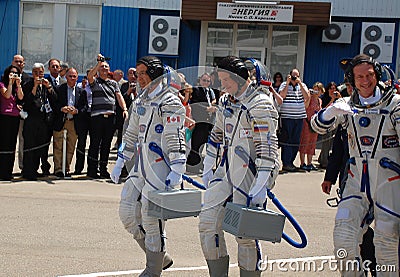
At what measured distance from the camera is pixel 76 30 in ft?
66.6

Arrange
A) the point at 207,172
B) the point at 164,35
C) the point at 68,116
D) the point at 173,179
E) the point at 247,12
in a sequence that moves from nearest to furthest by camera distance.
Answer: the point at 173,179 < the point at 207,172 < the point at 68,116 < the point at 247,12 < the point at 164,35

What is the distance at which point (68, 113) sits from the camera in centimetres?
1092

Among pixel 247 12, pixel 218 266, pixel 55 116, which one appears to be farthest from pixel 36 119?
pixel 247 12

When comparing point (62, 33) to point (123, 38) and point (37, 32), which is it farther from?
point (123, 38)

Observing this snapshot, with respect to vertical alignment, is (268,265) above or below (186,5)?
below

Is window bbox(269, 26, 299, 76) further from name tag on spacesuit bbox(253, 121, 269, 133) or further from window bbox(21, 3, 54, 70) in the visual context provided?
name tag on spacesuit bbox(253, 121, 269, 133)

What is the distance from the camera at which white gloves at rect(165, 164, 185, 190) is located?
5539mm

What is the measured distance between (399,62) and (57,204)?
13776mm

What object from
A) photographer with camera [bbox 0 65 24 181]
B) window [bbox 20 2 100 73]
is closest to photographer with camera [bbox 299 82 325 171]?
photographer with camera [bbox 0 65 24 181]

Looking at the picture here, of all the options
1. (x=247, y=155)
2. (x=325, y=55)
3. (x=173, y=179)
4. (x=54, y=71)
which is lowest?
(x=173, y=179)

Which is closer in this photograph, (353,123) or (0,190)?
(353,123)

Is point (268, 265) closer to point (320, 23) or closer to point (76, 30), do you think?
point (320, 23)

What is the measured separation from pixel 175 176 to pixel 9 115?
561 cm

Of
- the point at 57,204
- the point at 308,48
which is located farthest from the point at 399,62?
the point at 57,204
